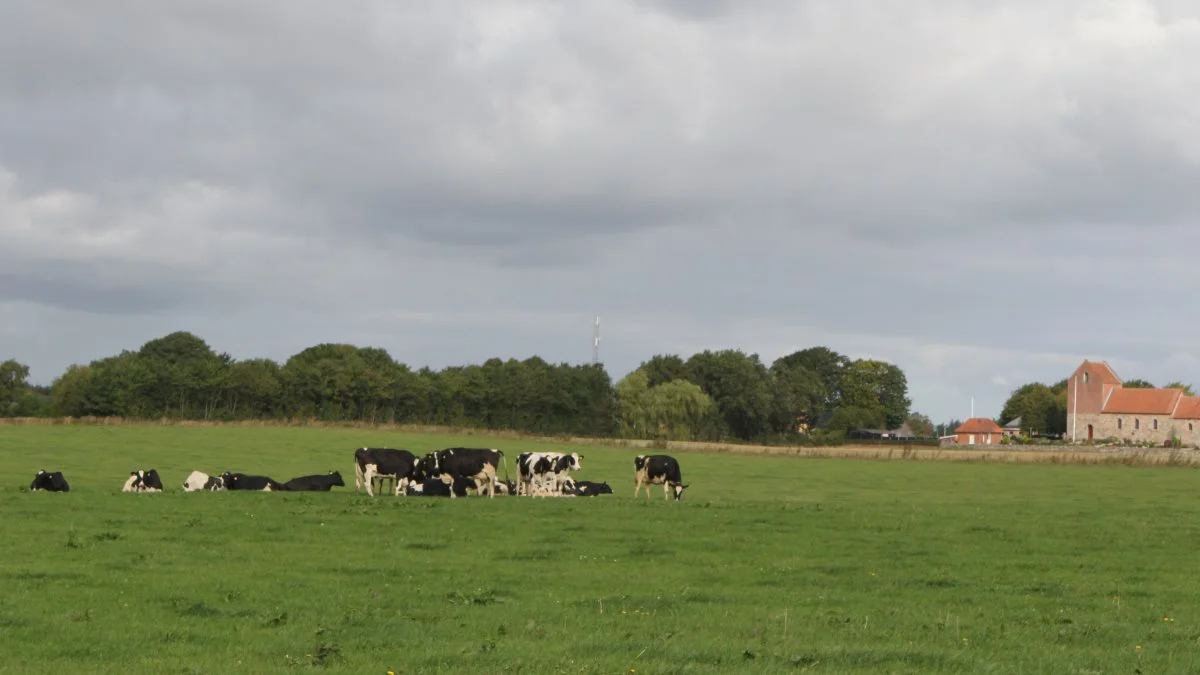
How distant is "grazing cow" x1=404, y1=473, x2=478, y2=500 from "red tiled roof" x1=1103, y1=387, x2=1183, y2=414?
135 meters

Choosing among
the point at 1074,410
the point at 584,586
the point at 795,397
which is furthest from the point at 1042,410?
the point at 584,586

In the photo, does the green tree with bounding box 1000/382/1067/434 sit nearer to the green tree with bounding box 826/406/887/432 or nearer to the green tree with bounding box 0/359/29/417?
the green tree with bounding box 826/406/887/432

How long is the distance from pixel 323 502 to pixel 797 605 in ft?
54.2

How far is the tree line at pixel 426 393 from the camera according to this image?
99938mm

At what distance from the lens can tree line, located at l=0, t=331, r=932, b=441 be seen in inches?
3935

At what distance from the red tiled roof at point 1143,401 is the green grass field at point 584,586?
125 m

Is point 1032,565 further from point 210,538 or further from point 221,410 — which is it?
point 221,410

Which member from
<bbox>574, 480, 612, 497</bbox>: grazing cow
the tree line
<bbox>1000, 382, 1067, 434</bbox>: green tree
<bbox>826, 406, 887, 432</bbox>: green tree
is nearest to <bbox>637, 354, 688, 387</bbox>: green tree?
the tree line

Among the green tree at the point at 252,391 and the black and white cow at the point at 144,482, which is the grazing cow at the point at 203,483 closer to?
the black and white cow at the point at 144,482

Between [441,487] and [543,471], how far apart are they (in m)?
3.61

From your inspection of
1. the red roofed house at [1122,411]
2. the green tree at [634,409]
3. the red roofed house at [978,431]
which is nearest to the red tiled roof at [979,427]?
the red roofed house at [978,431]

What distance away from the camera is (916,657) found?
11234 millimetres

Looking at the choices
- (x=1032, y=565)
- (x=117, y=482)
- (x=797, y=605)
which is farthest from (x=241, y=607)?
A: (x=117, y=482)

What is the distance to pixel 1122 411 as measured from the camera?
490ft
